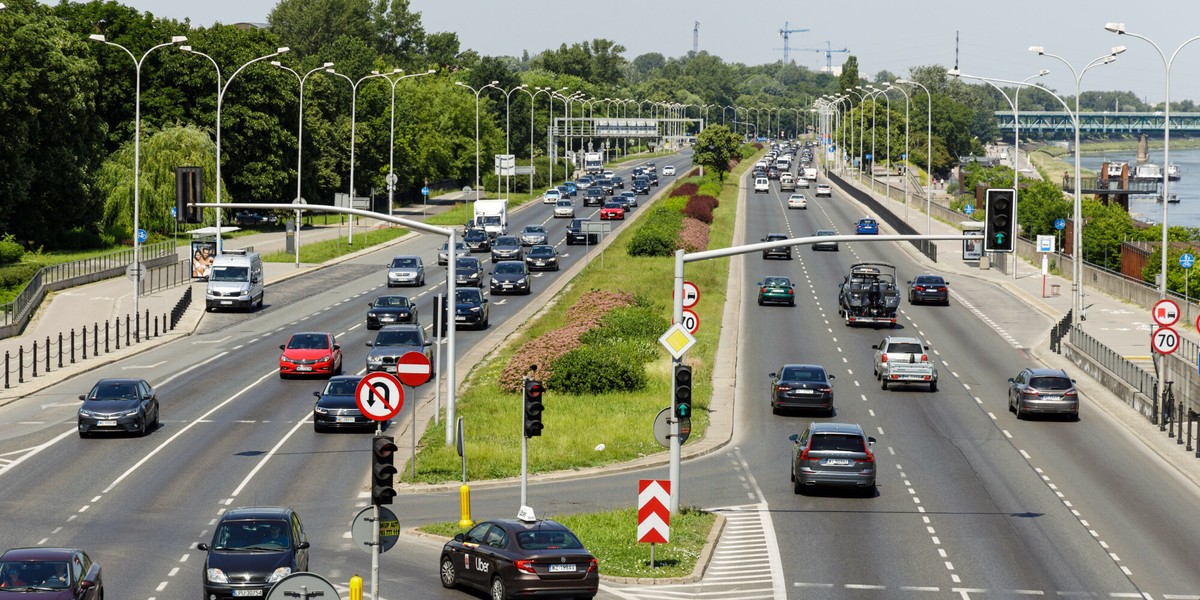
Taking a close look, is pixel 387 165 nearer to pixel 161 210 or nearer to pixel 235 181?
pixel 235 181

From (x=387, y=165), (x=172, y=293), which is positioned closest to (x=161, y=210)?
(x=172, y=293)

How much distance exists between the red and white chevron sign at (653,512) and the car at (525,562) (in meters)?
2.29

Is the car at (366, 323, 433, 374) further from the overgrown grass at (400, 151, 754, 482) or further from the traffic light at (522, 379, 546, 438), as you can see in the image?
the traffic light at (522, 379, 546, 438)

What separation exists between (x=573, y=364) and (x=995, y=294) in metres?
34.6

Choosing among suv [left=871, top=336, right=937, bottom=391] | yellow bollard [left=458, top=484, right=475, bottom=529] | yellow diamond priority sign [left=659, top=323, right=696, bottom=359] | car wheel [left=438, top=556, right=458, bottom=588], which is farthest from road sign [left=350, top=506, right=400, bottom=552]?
suv [left=871, top=336, right=937, bottom=391]

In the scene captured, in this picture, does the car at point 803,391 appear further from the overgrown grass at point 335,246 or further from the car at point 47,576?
the overgrown grass at point 335,246

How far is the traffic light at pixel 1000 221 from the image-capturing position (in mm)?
Result: 30219

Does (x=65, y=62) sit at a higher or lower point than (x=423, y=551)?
higher

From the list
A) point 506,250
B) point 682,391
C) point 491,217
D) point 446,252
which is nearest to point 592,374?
point 682,391

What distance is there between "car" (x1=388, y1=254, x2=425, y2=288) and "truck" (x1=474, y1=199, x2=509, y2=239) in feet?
66.8

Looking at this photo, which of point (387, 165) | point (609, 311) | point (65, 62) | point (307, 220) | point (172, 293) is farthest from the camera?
point (387, 165)

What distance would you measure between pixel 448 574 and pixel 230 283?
44406 millimetres

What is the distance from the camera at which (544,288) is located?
77.9 m

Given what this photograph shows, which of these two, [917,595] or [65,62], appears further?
[65,62]
